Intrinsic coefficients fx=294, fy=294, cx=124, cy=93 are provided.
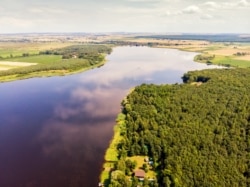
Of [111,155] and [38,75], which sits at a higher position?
[111,155]

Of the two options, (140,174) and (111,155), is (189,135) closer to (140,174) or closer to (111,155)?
(140,174)

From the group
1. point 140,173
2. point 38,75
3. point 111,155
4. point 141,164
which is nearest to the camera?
point 140,173

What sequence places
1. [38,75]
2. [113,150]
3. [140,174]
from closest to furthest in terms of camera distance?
[140,174] < [113,150] < [38,75]

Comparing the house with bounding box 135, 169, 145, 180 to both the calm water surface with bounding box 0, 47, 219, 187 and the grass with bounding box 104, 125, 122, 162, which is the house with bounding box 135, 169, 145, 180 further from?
the grass with bounding box 104, 125, 122, 162

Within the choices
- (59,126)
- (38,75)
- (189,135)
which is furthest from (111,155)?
(38,75)

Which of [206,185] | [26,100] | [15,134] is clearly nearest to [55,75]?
[26,100]

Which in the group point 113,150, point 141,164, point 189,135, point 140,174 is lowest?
point 113,150

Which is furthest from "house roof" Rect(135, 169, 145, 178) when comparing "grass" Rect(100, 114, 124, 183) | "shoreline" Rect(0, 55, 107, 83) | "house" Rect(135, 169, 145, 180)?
"shoreline" Rect(0, 55, 107, 83)

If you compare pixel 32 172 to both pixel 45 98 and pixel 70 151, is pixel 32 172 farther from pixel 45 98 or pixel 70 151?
pixel 45 98
